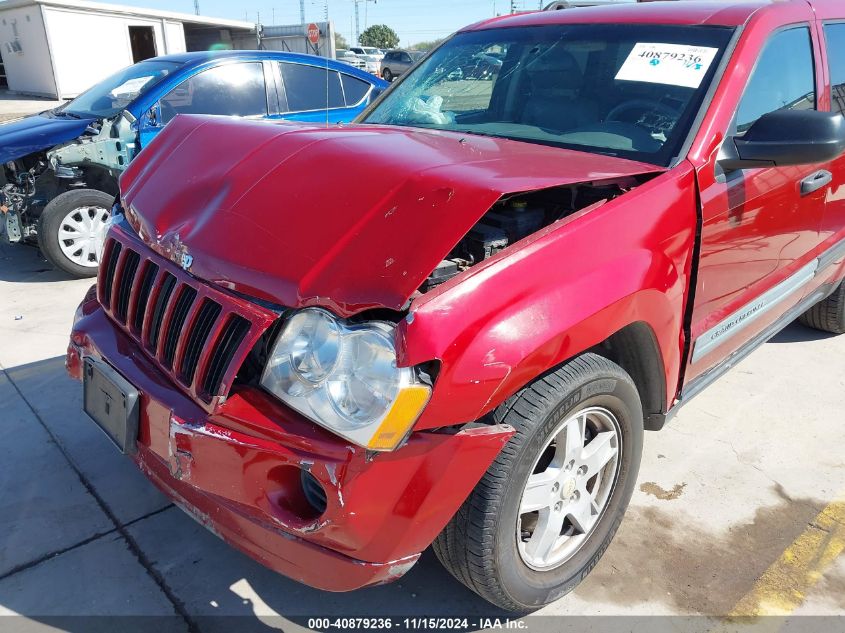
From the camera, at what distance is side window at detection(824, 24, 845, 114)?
3.16 meters

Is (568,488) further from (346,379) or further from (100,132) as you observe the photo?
(100,132)

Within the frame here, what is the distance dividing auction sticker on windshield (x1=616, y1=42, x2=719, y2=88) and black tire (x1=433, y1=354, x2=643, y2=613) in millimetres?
1195

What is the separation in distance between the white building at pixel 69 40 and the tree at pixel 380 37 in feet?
156

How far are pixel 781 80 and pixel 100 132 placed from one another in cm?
501

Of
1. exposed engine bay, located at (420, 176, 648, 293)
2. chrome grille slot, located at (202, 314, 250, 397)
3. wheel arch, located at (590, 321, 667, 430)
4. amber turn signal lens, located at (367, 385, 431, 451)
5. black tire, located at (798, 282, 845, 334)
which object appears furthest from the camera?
black tire, located at (798, 282, 845, 334)

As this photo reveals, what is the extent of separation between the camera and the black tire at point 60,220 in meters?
5.31

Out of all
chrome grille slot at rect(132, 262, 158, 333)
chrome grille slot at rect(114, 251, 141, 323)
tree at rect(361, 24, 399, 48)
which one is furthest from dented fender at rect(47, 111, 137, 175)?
tree at rect(361, 24, 399, 48)

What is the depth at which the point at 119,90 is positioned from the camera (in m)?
5.96

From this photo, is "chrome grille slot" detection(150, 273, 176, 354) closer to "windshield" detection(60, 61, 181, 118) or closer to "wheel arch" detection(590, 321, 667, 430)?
"wheel arch" detection(590, 321, 667, 430)

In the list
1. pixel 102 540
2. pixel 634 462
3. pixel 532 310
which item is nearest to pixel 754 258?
pixel 634 462

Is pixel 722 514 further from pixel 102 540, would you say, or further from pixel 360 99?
pixel 360 99

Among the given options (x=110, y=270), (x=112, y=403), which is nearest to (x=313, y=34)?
(x=110, y=270)

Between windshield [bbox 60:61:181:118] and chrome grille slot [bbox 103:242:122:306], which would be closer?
chrome grille slot [bbox 103:242:122:306]

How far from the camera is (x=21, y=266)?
19.6 feet
